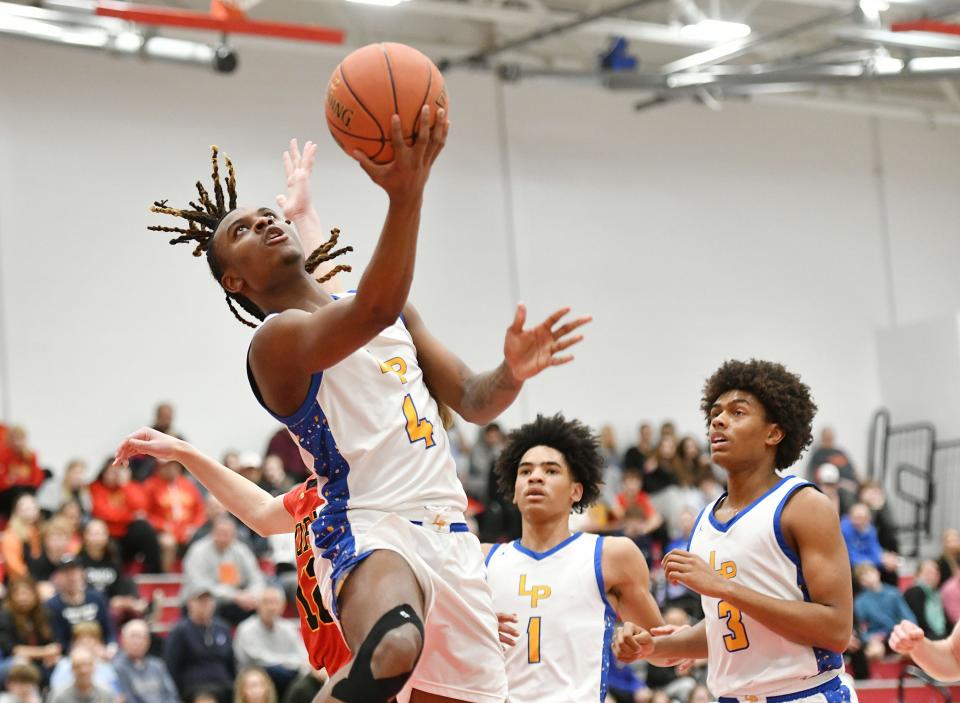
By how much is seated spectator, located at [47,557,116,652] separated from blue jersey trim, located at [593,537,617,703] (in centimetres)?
620

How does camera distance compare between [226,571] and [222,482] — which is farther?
[226,571]

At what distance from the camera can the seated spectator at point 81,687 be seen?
9.55 m

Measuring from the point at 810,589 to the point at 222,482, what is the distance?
203 cm

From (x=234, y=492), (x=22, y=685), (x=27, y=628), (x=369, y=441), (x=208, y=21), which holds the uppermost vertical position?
(x=208, y=21)

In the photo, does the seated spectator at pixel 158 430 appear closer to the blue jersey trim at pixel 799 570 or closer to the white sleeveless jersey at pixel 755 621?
the white sleeveless jersey at pixel 755 621

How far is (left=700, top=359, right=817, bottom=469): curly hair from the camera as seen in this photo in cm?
502

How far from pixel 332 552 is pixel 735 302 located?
17.1 meters

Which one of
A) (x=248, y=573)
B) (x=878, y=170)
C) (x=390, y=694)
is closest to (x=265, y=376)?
(x=390, y=694)

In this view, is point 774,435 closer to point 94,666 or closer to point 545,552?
point 545,552

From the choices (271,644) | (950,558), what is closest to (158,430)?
(271,644)

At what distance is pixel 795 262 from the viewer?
21.1m

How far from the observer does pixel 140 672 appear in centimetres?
1028

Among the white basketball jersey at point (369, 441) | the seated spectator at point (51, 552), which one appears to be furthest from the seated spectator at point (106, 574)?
the white basketball jersey at point (369, 441)

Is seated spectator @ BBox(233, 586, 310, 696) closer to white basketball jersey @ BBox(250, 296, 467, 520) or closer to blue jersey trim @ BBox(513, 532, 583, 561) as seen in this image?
blue jersey trim @ BBox(513, 532, 583, 561)
